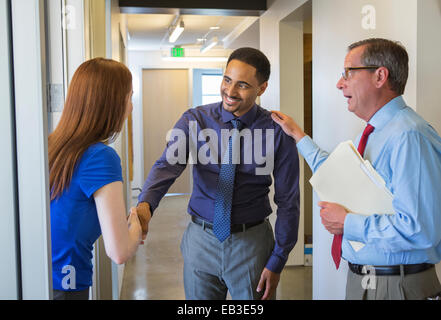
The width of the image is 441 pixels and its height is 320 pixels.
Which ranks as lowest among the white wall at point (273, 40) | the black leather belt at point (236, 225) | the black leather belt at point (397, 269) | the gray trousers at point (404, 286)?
the gray trousers at point (404, 286)

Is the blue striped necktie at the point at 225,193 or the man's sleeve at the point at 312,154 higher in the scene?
the man's sleeve at the point at 312,154

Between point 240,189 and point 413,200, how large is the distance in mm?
789

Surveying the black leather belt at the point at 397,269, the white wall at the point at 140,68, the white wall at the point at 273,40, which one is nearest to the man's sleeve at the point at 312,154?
the black leather belt at the point at 397,269

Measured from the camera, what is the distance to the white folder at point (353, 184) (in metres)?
1.37

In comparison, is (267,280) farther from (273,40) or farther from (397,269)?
(273,40)

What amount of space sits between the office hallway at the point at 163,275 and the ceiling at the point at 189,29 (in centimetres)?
301

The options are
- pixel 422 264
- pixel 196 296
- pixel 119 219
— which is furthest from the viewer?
pixel 196 296

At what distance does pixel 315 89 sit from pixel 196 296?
1.90 m

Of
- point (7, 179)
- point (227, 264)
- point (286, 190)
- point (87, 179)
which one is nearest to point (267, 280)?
point (227, 264)

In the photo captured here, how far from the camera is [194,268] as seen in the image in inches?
74.2

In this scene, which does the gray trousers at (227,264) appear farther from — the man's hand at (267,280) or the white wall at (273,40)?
the white wall at (273,40)

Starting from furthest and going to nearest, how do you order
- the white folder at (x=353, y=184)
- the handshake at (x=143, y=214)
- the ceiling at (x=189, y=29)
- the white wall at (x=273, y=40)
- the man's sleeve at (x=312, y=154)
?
the ceiling at (x=189, y=29), the white wall at (x=273, y=40), the man's sleeve at (x=312, y=154), the handshake at (x=143, y=214), the white folder at (x=353, y=184)
